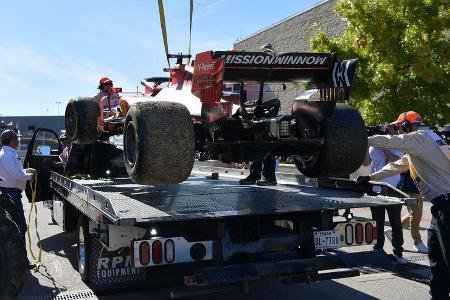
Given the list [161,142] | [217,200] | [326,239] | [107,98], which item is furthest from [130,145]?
[107,98]

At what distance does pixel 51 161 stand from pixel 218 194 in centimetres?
387

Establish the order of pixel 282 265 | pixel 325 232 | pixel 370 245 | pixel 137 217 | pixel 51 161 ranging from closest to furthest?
pixel 137 217 < pixel 282 265 < pixel 325 232 < pixel 370 245 < pixel 51 161

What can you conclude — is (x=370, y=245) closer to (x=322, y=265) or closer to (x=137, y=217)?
(x=322, y=265)

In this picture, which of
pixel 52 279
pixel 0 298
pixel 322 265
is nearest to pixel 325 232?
pixel 322 265

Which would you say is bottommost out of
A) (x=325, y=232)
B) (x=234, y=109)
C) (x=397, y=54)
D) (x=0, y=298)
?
(x=0, y=298)

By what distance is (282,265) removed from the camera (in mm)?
4207

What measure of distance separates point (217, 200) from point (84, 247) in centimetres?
141

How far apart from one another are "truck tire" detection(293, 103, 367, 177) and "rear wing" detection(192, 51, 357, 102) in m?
0.36

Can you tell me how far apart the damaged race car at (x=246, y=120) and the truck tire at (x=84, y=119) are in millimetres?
714

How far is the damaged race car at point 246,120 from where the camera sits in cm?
461

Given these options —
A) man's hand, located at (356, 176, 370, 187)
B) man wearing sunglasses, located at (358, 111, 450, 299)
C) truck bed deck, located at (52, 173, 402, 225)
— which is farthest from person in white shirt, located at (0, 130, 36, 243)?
man wearing sunglasses, located at (358, 111, 450, 299)

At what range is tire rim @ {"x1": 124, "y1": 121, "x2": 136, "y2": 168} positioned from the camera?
16.4ft

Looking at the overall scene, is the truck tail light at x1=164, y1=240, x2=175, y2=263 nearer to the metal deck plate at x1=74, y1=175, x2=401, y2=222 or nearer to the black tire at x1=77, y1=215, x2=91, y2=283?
the metal deck plate at x1=74, y1=175, x2=401, y2=222

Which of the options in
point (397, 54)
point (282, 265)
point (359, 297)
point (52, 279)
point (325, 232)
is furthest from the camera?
point (397, 54)
